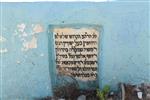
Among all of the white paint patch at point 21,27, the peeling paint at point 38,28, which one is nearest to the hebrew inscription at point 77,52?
the peeling paint at point 38,28

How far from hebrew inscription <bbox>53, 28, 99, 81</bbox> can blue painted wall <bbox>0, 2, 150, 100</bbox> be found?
8 cm

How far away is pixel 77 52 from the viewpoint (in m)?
3.61

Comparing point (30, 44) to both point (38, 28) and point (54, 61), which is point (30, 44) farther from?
point (54, 61)

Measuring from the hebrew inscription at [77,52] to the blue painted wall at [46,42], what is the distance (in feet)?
0.28

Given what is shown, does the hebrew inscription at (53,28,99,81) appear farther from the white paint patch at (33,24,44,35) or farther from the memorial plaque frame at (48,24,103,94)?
the white paint patch at (33,24,44,35)

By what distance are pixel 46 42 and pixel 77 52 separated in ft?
1.02

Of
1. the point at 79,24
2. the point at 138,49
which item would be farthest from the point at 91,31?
the point at 138,49

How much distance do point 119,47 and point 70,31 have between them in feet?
1.57

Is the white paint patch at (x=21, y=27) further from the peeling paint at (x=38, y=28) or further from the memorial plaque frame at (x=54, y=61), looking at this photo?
the memorial plaque frame at (x=54, y=61)

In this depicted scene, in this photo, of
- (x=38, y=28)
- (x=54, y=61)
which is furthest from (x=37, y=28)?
(x=54, y=61)

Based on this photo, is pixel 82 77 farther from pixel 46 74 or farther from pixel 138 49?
pixel 138 49

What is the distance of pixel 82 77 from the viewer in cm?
373

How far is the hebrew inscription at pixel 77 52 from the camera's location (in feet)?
11.5

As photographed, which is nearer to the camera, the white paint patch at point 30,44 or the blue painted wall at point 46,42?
the blue painted wall at point 46,42
